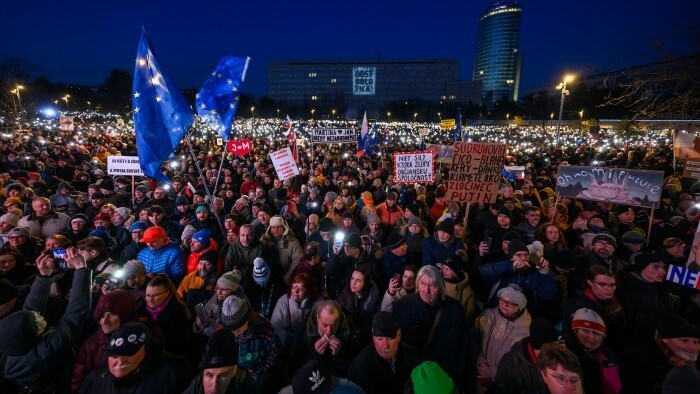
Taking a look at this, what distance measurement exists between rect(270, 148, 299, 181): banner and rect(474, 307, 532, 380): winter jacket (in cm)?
648

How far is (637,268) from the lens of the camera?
362cm

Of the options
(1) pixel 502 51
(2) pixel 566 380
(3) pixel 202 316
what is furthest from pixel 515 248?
(1) pixel 502 51

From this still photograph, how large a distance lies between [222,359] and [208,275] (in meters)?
2.00

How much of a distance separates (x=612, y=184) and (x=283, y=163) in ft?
21.7

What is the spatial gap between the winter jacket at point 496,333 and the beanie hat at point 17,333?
328 cm

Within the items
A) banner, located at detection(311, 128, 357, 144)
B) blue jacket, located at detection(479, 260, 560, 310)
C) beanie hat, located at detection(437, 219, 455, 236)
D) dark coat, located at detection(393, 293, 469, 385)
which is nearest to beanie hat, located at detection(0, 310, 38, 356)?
dark coat, located at detection(393, 293, 469, 385)

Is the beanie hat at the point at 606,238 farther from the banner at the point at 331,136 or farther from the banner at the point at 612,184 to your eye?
the banner at the point at 331,136

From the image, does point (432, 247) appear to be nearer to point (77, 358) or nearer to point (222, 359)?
point (222, 359)

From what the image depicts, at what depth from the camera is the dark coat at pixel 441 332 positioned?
10.4 ft

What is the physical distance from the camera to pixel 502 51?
154 m

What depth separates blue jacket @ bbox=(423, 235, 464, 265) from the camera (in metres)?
4.60

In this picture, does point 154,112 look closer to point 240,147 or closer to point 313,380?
point 313,380

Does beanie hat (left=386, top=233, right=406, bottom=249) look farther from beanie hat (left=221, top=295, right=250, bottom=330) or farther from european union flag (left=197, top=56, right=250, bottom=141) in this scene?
european union flag (left=197, top=56, right=250, bottom=141)

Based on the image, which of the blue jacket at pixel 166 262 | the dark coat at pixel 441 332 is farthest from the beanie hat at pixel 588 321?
the blue jacket at pixel 166 262
